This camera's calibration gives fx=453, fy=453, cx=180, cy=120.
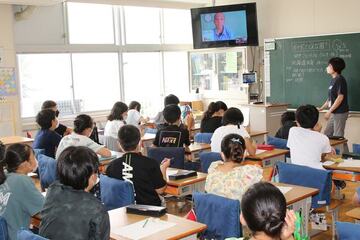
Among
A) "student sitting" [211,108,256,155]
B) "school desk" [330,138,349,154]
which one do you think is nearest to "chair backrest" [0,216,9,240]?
"student sitting" [211,108,256,155]

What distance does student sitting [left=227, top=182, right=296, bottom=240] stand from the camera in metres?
1.76

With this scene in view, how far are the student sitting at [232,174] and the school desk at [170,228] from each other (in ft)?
1.52

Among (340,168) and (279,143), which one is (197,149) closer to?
(279,143)

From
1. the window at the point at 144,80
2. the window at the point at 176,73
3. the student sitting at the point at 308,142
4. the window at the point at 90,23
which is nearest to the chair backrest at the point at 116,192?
the student sitting at the point at 308,142

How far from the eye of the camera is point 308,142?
4.27 metres

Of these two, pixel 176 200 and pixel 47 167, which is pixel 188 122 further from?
pixel 47 167

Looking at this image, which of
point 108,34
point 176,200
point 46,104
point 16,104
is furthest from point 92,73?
point 176,200

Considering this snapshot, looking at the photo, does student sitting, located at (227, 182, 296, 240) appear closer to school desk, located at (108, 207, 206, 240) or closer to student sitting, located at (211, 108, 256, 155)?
school desk, located at (108, 207, 206, 240)

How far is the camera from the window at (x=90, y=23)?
8.41m

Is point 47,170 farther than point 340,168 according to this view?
Yes

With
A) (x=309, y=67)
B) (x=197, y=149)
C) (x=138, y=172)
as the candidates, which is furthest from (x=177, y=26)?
(x=138, y=172)

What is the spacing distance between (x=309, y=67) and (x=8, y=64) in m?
5.20

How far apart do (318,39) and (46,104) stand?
4.69 meters

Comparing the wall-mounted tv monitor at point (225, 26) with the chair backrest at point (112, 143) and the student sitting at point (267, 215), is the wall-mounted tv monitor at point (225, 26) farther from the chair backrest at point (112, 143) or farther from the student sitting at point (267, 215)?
the student sitting at point (267, 215)
